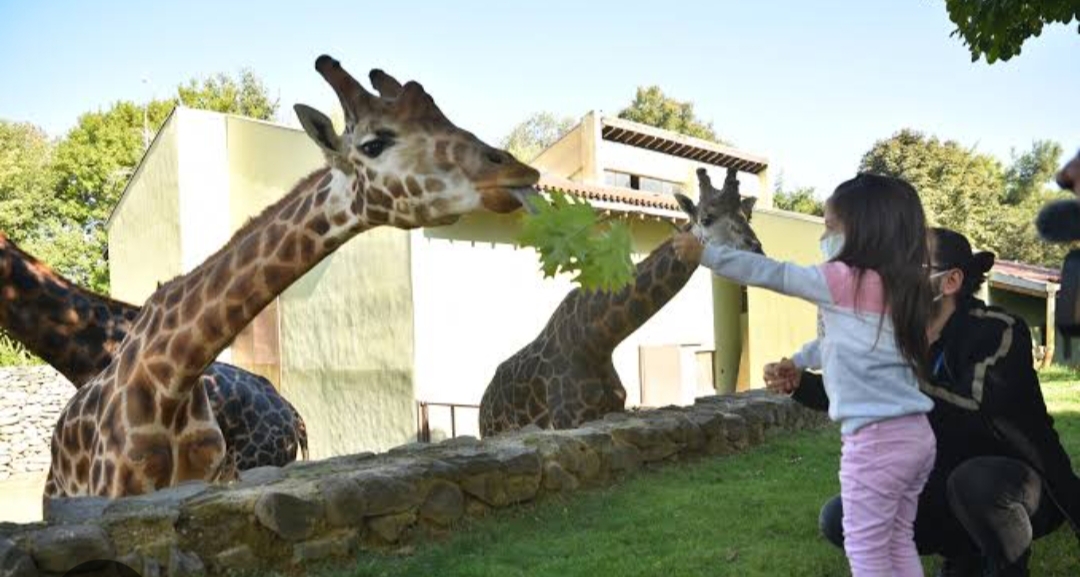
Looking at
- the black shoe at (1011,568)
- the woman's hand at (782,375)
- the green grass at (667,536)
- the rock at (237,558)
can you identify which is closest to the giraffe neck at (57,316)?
the rock at (237,558)

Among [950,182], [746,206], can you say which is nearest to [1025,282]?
[950,182]

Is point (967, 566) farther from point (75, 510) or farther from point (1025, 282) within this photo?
point (1025, 282)

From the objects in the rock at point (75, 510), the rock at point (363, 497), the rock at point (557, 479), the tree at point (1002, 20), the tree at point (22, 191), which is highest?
the tree at point (22, 191)

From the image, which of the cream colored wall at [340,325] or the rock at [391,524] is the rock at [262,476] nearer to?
the rock at [391,524]

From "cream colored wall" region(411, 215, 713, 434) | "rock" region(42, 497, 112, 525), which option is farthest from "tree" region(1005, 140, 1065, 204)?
"rock" region(42, 497, 112, 525)

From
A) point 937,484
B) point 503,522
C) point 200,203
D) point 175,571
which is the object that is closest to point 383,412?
point 200,203

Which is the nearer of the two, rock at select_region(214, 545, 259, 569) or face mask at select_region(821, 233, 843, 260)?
face mask at select_region(821, 233, 843, 260)

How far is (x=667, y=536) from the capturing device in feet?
16.6

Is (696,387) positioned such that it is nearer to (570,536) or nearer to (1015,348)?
(570,536)

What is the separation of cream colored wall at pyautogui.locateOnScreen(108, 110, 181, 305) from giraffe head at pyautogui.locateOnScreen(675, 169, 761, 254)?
1199 centimetres

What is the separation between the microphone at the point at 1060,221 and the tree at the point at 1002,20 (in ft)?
10.7

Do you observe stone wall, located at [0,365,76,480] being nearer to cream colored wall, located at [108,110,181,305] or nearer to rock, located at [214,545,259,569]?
cream colored wall, located at [108,110,181,305]

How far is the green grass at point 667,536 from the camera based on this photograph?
14.3 ft

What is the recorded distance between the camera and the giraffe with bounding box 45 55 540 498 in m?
3.55
